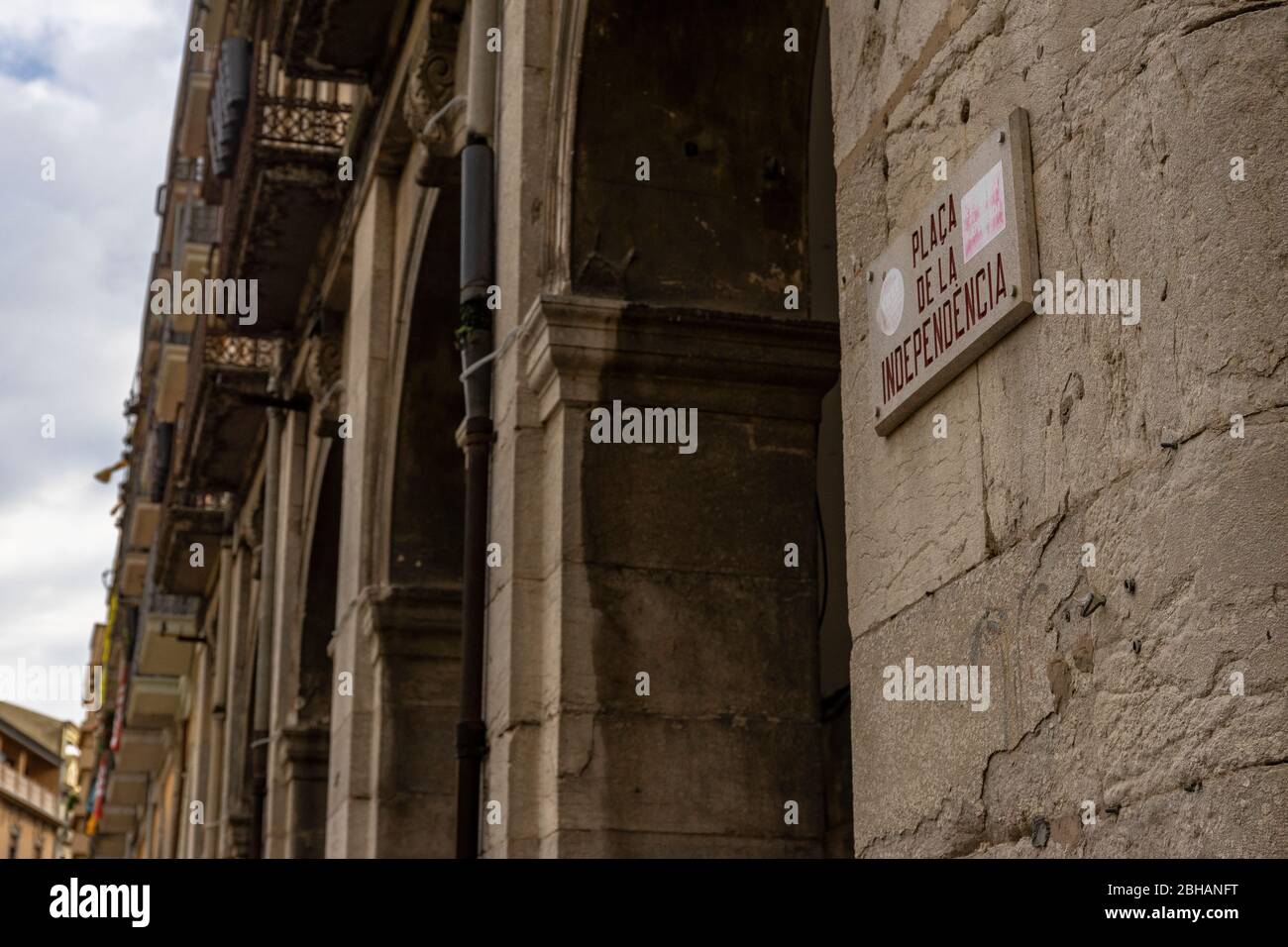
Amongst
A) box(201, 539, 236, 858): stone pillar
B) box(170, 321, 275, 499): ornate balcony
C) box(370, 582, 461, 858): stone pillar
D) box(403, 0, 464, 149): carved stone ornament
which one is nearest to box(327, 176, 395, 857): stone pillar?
box(370, 582, 461, 858): stone pillar

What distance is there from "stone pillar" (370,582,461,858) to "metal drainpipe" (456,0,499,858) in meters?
2.58

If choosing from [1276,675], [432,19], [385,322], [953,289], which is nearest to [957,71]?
[953,289]

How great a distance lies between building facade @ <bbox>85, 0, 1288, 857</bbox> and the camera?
279 centimetres

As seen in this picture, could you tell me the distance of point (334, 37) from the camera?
37.3 ft

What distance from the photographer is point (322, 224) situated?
44.3 ft

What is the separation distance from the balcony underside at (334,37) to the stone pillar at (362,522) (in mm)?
846

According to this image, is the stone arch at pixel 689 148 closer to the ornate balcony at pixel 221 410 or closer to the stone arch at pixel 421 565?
the stone arch at pixel 421 565

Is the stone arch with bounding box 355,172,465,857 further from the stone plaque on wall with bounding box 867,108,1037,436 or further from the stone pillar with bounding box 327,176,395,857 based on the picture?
the stone plaque on wall with bounding box 867,108,1037,436

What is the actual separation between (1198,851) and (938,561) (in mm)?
1053

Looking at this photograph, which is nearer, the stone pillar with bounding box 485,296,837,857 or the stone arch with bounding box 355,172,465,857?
the stone pillar with bounding box 485,296,837,857

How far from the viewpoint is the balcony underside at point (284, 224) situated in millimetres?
12820

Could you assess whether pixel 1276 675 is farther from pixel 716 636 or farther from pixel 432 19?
pixel 432 19

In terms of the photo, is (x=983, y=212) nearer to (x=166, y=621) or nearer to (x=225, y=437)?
(x=225, y=437)
